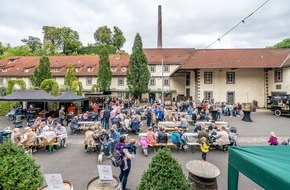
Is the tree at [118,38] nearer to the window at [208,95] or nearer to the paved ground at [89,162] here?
the window at [208,95]

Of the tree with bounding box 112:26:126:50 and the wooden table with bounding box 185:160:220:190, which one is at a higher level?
the tree with bounding box 112:26:126:50

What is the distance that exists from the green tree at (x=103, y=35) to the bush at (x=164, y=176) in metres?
69.4

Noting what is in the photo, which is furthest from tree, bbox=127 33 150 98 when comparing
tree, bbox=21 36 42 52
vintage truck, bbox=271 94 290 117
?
tree, bbox=21 36 42 52

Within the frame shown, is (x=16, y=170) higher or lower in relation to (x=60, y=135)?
higher

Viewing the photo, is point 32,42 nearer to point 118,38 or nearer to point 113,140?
point 118,38

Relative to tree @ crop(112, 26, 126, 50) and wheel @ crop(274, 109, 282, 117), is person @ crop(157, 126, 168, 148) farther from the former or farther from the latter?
tree @ crop(112, 26, 126, 50)

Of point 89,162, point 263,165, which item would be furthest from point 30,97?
point 263,165

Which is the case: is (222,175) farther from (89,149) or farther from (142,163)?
(89,149)

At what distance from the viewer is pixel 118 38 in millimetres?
70688

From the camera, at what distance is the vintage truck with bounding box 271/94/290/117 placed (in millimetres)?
21513

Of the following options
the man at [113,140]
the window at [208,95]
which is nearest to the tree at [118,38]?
the window at [208,95]

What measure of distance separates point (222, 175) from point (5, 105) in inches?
950

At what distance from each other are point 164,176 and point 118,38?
7007 centimetres

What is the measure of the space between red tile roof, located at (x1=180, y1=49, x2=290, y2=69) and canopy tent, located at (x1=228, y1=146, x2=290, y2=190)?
25116mm
